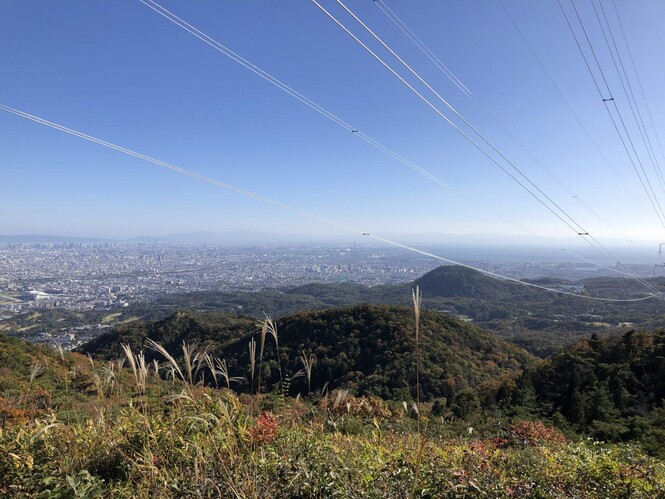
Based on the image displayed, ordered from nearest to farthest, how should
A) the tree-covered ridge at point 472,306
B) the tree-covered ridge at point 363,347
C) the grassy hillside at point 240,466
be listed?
the grassy hillside at point 240,466 < the tree-covered ridge at point 363,347 < the tree-covered ridge at point 472,306

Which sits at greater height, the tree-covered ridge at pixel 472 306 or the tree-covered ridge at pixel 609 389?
the tree-covered ridge at pixel 609 389

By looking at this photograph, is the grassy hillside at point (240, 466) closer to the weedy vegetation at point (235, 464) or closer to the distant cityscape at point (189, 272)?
the weedy vegetation at point (235, 464)

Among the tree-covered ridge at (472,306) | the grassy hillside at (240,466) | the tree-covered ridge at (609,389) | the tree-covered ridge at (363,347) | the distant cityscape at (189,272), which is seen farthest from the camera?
the distant cityscape at (189,272)

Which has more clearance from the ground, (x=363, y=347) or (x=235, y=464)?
(x=235, y=464)

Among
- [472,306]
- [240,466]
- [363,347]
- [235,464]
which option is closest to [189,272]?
[472,306]

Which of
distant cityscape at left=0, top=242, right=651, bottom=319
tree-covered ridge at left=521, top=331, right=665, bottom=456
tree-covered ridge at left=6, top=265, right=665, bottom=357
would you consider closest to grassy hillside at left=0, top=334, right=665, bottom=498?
tree-covered ridge at left=521, top=331, right=665, bottom=456

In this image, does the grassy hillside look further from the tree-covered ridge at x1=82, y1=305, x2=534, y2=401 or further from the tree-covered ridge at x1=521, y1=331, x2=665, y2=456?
the tree-covered ridge at x1=82, y1=305, x2=534, y2=401

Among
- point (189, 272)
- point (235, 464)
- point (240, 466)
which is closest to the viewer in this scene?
point (240, 466)

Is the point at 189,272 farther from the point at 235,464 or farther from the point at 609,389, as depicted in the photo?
the point at 235,464

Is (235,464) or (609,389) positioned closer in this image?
(235,464)

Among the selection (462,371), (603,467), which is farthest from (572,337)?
(603,467)

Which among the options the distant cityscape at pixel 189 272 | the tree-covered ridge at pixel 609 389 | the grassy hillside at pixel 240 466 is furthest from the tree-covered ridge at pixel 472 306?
A: the grassy hillside at pixel 240 466
